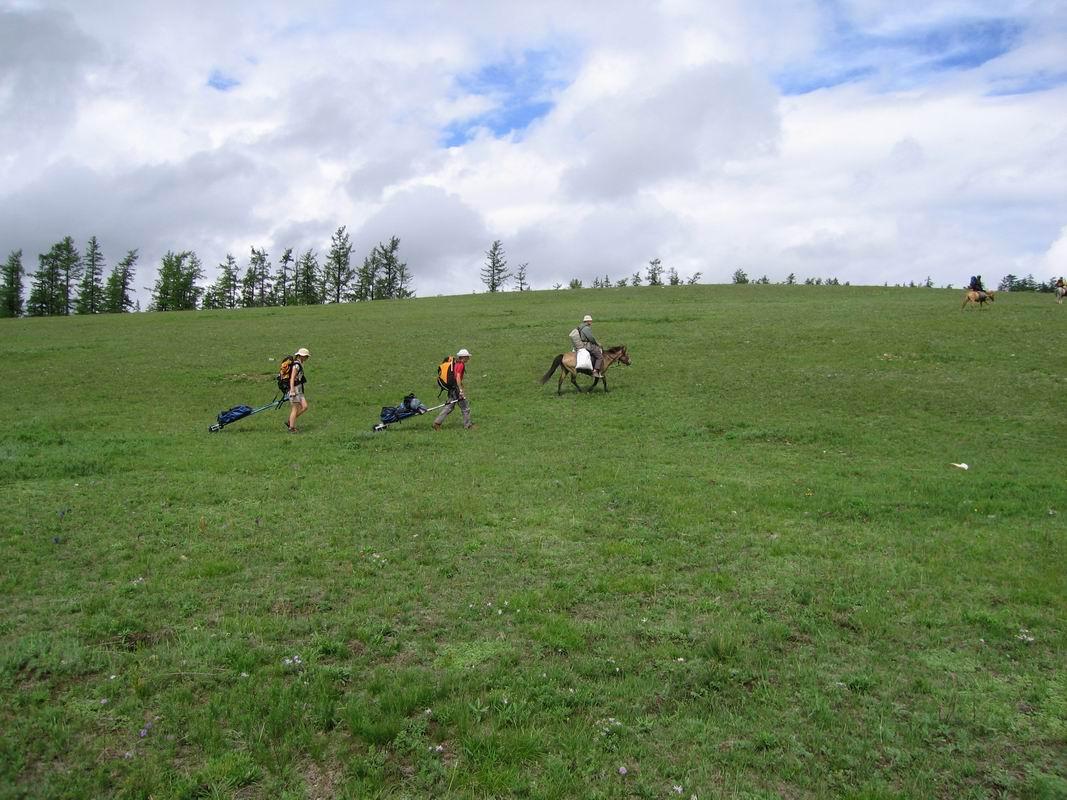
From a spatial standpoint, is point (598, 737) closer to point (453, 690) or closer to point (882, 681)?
point (453, 690)

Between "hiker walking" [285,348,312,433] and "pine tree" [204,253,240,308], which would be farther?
"pine tree" [204,253,240,308]

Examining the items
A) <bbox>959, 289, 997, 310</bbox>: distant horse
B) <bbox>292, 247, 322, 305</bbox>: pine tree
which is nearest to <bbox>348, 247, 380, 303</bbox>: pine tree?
<bbox>292, 247, 322, 305</bbox>: pine tree

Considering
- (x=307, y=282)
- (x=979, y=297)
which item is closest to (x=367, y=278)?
(x=307, y=282)

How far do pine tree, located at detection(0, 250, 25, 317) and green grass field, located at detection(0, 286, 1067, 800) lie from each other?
270 feet

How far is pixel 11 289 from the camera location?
84.1m

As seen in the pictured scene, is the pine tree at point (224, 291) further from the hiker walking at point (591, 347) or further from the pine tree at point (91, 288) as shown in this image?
the hiker walking at point (591, 347)

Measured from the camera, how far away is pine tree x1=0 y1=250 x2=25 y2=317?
8369 cm

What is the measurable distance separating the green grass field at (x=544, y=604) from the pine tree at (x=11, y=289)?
270 feet

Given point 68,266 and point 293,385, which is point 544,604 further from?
point 68,266

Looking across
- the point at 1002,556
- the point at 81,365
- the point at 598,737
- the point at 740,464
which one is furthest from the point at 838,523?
the point at 81,365

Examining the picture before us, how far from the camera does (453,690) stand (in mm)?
6281

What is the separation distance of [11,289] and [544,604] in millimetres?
101535

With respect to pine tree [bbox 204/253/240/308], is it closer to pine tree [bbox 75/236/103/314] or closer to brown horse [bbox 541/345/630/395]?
pine tree [bbox 75/236/103/314]

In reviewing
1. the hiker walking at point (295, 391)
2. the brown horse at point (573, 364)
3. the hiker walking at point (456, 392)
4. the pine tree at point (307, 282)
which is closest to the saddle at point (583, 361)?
the brown horse at point (573, 364)
